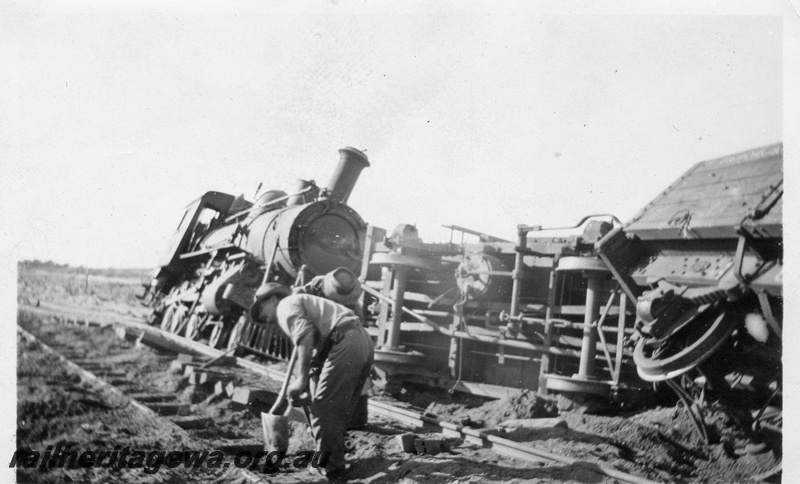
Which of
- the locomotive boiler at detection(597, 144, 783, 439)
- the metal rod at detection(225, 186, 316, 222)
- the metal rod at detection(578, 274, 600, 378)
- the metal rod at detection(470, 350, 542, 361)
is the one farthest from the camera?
the metal rod at detection(225, 186, 316, 222)

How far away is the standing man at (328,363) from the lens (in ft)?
13.0

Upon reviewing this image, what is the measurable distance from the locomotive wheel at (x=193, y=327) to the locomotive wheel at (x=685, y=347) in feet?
24.3

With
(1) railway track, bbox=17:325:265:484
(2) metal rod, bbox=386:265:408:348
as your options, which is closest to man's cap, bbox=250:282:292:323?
(1) railway track, bbox=17:325:265:484

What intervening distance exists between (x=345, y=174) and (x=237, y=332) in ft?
10.4

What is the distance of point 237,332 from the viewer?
8.15m

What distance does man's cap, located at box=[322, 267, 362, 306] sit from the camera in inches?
177

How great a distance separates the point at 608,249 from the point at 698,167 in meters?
1.15

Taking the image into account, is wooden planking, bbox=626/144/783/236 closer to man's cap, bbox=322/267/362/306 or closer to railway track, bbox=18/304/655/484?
railway track, bbox=18/304/655/484

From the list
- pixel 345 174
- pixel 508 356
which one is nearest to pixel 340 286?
pixel 508 356

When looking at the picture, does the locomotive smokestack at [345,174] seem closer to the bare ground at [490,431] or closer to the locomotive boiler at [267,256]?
the locomotive boiler at [267,256]

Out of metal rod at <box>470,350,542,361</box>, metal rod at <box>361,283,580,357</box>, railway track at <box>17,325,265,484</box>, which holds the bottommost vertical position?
railway track at <box>17,325,265,484</box>

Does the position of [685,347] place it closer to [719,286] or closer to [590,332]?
[719,286]

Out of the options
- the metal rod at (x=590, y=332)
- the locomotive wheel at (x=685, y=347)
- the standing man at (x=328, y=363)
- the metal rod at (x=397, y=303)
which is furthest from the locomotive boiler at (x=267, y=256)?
the locomotive wheel at (x=685, y=347)

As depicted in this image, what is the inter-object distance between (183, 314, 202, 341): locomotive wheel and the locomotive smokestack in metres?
3.33
